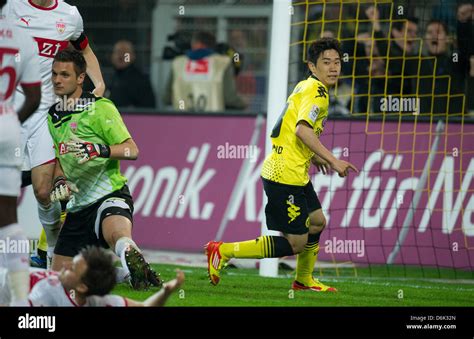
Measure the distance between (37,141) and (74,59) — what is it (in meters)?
0.92

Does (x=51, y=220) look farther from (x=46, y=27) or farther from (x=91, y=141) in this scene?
(x=46, y=27)

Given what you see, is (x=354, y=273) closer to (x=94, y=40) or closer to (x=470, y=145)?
(x=470, y=145)

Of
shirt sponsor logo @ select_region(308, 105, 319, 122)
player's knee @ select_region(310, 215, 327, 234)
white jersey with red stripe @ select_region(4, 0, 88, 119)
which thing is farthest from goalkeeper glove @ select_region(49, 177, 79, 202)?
player's knee @ select_region(310, 215, 327, 234)


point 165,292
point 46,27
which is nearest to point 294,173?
point 46,27

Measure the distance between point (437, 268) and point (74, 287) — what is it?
619 centimetres

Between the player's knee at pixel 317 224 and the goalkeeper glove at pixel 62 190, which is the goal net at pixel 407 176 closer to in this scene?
the player's knee at pixel 317 224

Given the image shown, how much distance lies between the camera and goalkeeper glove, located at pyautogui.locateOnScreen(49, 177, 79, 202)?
796cm

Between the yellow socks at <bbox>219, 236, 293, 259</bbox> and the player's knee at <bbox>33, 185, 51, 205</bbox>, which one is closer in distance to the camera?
the yellow socks at <bbox>219, 236, 293, 259</bbox>

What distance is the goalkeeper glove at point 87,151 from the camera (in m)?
7.79

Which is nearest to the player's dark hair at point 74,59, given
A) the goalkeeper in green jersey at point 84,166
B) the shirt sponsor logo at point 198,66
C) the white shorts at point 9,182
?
the goalkeeper in green jersey at point 84,166

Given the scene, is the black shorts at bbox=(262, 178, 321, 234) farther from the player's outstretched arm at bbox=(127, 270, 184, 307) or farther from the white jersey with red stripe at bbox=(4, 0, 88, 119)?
the player's outstretched arm at bbox=(127, 270, 184, 307)

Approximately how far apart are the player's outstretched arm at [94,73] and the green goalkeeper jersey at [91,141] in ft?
1.30

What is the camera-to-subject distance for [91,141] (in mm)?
8281

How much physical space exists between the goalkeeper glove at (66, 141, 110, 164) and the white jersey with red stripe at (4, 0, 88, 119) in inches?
48.1
